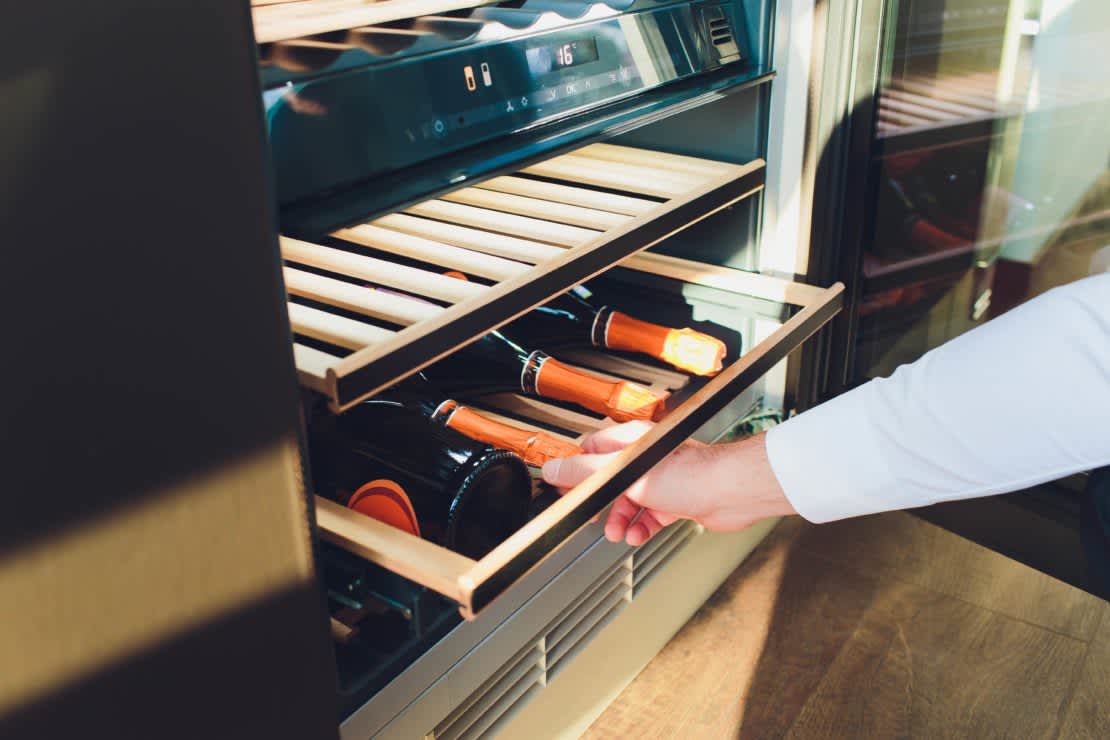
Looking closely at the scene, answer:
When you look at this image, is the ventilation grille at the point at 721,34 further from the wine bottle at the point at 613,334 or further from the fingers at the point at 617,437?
the fingers at the point at 617,437

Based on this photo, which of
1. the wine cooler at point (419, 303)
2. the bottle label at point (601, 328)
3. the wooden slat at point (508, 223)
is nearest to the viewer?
the wine cooler at point (419, 303)

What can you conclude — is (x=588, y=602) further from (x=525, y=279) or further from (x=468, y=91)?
(x=468, y=91)

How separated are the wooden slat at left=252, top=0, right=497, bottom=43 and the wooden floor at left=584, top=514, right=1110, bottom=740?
2.97ft

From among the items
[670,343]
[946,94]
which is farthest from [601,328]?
[946,94]

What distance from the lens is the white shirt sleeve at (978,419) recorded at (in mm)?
736

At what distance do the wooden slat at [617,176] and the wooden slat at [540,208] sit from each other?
7cm

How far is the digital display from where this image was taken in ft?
3.07

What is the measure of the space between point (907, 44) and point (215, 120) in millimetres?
1004

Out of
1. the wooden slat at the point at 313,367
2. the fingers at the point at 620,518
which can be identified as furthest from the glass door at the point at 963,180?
the wooden slat at the point at 313,367

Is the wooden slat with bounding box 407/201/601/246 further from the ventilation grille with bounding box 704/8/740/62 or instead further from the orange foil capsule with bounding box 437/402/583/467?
the ventilation grille with bounding box 704/8/740/62

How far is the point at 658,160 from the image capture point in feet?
4.10

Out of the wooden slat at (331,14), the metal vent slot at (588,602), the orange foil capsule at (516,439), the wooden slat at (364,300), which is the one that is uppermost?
the wooden slat at (331,14)

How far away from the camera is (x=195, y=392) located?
0.60m

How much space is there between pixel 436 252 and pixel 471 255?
31 millimetres
